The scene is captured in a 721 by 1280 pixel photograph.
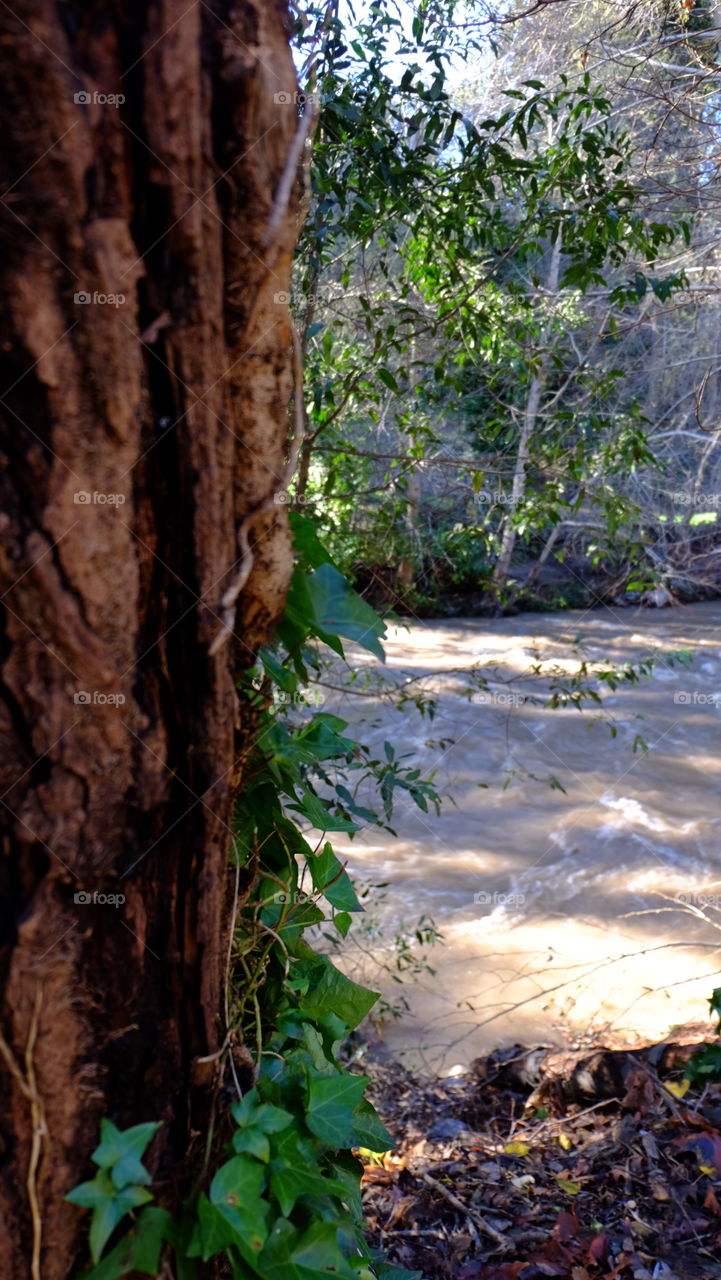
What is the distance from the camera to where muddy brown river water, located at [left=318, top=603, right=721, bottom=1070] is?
4.54 meters

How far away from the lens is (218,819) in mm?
1073

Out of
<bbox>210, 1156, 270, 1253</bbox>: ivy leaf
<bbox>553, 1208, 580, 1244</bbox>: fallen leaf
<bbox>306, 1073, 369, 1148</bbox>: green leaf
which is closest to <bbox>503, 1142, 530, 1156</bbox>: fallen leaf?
<bbox>553, 1208, 580, 1244</bbox>: fallen leaf

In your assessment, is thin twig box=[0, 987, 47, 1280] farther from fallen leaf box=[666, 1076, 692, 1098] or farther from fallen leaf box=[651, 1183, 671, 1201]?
fallen leaf box=[666, 1076, 692, 1098]

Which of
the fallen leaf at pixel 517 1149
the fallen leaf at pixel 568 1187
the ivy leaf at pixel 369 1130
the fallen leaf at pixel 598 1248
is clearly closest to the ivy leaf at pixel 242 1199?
the ivy leaf at pixel 369 1130

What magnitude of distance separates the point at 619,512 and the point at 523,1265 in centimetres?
250

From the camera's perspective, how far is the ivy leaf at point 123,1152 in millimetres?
952

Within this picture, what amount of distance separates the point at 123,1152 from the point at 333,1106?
0.31 m

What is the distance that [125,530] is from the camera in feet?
3.12

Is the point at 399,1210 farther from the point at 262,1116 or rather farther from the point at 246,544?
the point at 246,544

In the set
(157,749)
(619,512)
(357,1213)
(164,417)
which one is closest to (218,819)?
(157,749)

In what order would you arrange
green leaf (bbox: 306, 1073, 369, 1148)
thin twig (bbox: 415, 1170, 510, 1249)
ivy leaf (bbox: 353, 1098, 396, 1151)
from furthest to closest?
thin twig (bbox: 415, 1170, 510, 1249) < ivy leaf (bbox: 353, 1098, 396, 1151) < green leaf (bbox: 306, 1073, 369, 1148)

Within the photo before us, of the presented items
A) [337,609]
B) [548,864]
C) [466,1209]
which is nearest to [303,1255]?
[337,609]

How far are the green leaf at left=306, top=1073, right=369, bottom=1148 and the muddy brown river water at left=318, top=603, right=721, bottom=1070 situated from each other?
1.45 m

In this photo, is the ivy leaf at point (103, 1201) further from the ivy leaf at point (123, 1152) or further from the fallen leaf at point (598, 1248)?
the fallen leaf at point (598, 1248)
